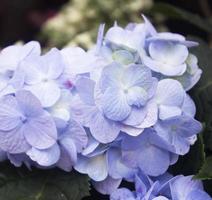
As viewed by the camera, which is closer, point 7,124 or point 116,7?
point 7,124

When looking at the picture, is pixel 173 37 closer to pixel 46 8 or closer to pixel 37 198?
pixel 37 198

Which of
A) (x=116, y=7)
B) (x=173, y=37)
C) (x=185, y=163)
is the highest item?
(x=173, y=37)

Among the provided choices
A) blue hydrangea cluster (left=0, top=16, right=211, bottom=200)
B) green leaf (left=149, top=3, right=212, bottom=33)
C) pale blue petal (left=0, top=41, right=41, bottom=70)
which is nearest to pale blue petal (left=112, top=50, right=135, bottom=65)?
blue hydrangea cluster (left=0, top=16, right=211, bottom=200)

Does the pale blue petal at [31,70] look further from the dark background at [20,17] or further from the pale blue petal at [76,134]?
the dark background at [20,17]

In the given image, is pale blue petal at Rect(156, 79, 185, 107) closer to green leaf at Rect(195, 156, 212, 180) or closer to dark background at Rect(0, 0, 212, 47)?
green leaf at Rect(195, 156, 212, 180)

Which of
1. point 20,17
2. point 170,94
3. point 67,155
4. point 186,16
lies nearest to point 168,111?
point 170,94

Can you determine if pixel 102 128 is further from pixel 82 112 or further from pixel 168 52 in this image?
pixel 168 52

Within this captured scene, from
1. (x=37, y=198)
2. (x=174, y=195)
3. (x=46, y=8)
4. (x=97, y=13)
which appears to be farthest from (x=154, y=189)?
(x=46, y=8)
